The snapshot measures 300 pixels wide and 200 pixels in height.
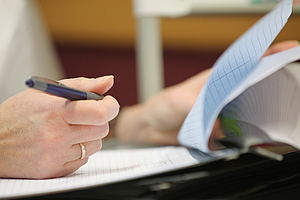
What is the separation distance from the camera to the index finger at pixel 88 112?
16 centimetres

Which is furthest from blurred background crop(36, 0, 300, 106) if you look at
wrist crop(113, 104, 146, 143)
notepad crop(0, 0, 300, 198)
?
notepad crop(0, 0, 300, 198)

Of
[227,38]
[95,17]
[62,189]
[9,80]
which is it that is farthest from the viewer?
[227,38]

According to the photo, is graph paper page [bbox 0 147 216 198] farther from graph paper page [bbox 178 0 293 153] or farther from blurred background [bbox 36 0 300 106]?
blurred background [bbox 36 0 300 106]

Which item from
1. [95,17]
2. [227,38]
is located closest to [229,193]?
[95,17]

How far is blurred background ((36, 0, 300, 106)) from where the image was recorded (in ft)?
2.07

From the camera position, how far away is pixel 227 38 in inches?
31.0

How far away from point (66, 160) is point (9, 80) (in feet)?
0.85

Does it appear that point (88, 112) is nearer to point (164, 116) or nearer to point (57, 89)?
point (57, 89)

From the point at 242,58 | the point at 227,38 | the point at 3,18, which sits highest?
the point at 227,38

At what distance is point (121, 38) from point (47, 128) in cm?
62

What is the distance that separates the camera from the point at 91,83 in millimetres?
181

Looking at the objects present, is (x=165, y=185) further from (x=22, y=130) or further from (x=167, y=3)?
(x=167, y=3)

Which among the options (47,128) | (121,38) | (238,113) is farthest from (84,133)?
(121,38)

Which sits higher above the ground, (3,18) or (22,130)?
(3,18)
